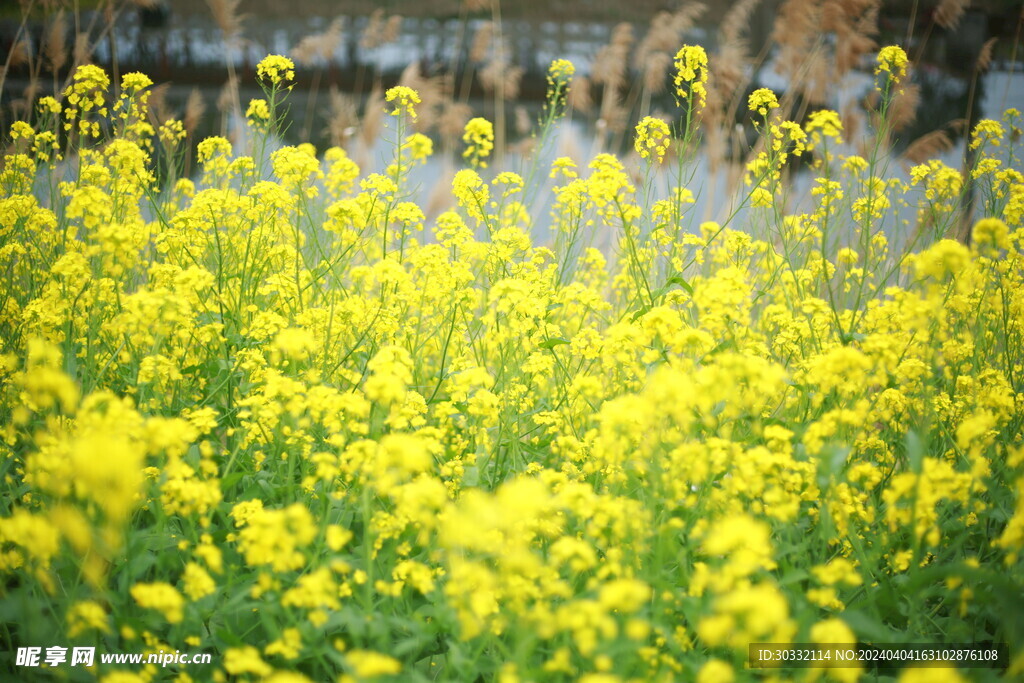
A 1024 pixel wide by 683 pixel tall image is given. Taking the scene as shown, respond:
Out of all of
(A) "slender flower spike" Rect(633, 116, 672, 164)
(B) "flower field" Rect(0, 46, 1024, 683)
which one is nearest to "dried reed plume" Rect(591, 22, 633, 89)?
(B) "flower field" Rect(0, 46, 1024, 683)

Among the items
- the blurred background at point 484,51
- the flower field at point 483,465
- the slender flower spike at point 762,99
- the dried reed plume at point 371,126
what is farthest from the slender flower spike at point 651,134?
the blurred background at point 484,51

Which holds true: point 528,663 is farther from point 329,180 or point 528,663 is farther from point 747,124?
point 747,124

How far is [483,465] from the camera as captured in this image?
2145 millimetres

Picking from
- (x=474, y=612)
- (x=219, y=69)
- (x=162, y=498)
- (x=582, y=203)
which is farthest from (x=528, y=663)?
(x=219, y=69)

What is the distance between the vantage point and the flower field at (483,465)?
1354mm

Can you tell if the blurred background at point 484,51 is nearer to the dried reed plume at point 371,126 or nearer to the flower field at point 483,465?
the dried reed plume at point 371,126

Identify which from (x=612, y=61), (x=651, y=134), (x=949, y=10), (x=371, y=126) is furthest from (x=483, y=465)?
(x=949, y=10)

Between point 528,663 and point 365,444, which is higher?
point 365,444

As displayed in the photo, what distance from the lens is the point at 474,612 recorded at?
134 cm

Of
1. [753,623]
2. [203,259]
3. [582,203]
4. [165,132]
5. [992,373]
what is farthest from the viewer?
[165,132]

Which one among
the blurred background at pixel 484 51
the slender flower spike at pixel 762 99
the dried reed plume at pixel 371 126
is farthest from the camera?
the blurred background at pixel 484 51

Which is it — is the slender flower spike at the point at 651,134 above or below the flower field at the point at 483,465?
above

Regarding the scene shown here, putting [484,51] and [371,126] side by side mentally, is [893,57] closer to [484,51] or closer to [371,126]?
[371,126]

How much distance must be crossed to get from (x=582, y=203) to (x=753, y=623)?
2159 millimetres
